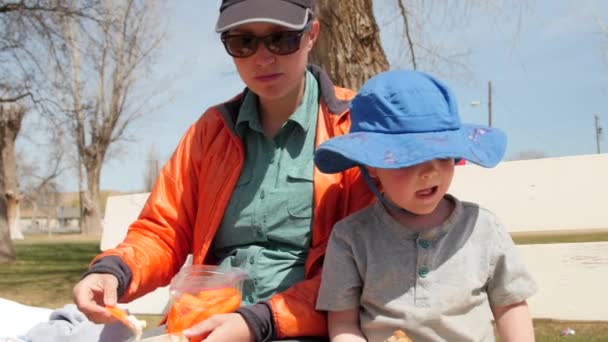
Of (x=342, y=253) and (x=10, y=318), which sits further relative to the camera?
(x=10, y=318)

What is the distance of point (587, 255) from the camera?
262 cm

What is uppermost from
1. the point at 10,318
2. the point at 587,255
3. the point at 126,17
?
the point at 126,17

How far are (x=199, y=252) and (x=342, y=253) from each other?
1.83ft

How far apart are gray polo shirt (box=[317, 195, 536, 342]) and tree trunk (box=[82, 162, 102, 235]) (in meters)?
22.7

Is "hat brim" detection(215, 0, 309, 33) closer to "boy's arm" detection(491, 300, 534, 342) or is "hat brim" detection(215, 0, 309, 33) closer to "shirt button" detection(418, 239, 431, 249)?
"shirt button" detection(418, 239, 431, 249)

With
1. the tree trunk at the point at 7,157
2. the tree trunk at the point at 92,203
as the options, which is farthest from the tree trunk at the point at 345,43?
the tree trunk at the point at 92,203

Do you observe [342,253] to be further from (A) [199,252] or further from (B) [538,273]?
(B) [538,273]

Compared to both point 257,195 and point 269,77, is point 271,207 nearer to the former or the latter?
point 257,195

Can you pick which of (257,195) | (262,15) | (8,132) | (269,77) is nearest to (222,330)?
(257,195)

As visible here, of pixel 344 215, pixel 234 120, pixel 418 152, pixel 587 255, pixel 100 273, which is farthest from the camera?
pixel 587 255

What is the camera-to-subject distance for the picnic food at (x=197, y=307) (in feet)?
5.40

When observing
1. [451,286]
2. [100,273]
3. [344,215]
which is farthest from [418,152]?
[100,273]

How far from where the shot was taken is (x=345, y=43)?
160 inches

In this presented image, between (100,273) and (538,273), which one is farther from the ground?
(100,273)
